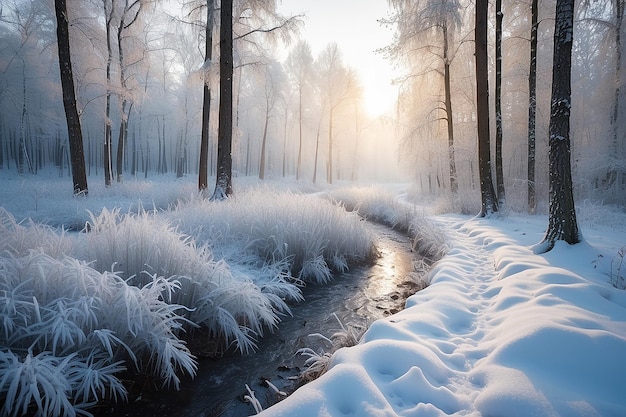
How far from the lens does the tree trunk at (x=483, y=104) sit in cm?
705

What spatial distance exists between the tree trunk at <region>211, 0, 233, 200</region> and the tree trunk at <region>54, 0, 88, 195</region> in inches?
156

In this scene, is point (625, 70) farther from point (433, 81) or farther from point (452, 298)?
point (452, 298)

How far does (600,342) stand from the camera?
1655 millimetres

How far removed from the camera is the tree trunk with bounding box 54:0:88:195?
7.38 meters

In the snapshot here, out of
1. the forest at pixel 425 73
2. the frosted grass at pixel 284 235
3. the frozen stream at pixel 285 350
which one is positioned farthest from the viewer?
the forest at pixel 425 73

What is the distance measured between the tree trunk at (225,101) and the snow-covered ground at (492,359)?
6058mm

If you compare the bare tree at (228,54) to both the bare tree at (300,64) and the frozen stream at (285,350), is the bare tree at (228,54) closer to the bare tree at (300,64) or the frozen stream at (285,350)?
the frozen stream at (285,350)

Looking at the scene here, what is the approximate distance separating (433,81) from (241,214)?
11169mm

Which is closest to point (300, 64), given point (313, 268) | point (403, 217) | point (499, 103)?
point (499, 103)

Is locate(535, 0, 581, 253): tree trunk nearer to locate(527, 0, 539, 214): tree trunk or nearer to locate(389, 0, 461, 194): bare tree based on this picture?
locate(527, 0, 539, 214): tree trunk

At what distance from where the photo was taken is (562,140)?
4.05 m

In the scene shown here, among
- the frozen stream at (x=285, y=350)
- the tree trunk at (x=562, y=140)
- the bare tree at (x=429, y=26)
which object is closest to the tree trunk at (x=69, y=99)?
the frozen stream at (x=285, y=350)

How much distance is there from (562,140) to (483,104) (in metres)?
3.73

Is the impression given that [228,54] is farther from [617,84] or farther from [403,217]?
[617,84]
